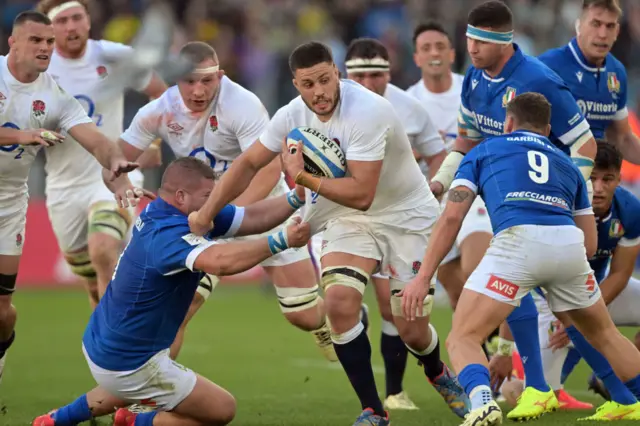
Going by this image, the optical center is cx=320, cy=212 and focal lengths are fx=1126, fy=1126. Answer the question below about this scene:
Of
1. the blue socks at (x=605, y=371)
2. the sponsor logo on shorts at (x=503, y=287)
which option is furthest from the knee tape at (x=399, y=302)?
the blue socks at (x=605, y=371)

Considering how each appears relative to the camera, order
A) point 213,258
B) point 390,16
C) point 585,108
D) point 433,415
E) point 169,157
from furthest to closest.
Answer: point 390,16 → point 169,157 → point 585,108 → point 433,415 → point 213,258

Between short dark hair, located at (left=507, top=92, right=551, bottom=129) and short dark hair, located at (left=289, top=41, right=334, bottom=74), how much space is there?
1311 mm

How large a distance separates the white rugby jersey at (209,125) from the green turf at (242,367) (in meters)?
2.18

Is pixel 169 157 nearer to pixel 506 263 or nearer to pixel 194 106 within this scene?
pixel 194 106

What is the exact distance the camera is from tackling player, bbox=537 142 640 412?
341 inches

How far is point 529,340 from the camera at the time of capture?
856 cm

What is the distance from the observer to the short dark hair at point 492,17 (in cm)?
843

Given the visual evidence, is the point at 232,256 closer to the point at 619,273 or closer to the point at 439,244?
the point at 439,244

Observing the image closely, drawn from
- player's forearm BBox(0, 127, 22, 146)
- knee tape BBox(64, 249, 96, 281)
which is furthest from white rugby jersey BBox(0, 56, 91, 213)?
knee tape BBox(64, 249, 96, 281)

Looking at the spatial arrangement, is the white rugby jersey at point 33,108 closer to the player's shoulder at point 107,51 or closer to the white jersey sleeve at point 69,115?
the white jersey sleeve at point 69,115

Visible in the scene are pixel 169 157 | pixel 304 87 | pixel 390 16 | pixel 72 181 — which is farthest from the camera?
pixel 390 16

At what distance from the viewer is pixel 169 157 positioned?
19094mm

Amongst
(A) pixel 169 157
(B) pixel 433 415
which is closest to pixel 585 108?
(B) pixel 433 415

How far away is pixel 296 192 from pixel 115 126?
3.39m
